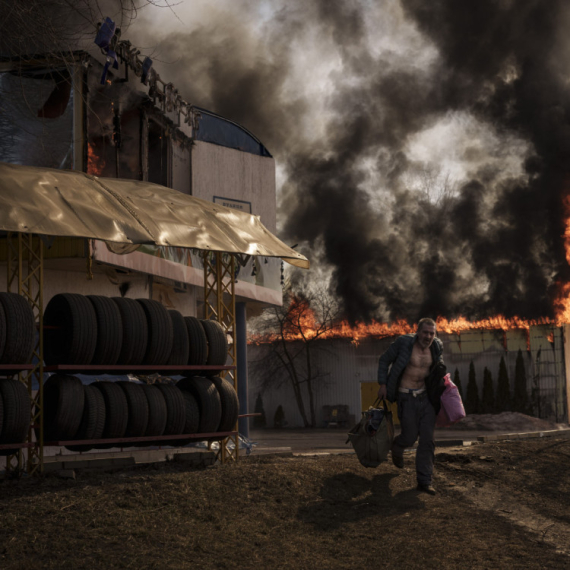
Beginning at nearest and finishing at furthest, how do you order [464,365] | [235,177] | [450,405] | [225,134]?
1. [450,405]
2. [235,177]
3. [225,134]
4. [464,365]

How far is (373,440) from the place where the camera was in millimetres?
10000

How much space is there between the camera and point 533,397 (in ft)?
111

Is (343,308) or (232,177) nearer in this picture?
(232,177)

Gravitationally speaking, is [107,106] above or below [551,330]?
above

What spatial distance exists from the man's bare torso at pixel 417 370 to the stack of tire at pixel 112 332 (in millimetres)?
3020

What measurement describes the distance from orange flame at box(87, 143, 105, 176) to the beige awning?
17.5 feet

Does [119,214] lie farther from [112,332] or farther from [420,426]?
[420,426]

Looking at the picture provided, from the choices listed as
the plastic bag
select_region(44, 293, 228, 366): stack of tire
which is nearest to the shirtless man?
the plastic bag

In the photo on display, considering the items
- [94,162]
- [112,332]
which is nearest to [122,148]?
[94,162]

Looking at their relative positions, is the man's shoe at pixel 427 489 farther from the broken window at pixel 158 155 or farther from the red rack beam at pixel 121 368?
the broken window at pixel 158 155

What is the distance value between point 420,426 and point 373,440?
0.71 metres

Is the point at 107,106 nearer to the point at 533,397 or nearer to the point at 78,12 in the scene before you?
the point at 78,12

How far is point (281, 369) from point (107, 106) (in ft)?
86.1

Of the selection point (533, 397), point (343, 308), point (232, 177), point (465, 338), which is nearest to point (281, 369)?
point (343, 308)
